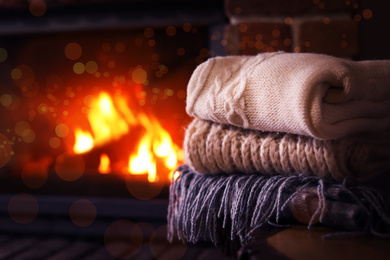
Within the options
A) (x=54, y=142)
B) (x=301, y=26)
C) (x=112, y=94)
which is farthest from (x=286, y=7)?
(x=54, y=142)

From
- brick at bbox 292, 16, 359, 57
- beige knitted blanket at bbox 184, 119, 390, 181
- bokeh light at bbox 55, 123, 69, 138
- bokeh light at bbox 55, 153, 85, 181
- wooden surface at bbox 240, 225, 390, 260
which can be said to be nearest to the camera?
wooden surface at bbox 240, 225, 390, 260

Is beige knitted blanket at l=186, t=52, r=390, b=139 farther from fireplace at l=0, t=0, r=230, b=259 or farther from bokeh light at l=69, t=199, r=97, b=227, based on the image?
bokeh light at l=69, t=199, r=97, b=227

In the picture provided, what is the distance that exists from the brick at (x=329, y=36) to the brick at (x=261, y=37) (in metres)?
0.03

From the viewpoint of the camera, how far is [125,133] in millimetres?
1335

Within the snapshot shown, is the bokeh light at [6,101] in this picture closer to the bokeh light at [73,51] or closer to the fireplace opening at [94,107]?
the fireplace opening at [94,107]

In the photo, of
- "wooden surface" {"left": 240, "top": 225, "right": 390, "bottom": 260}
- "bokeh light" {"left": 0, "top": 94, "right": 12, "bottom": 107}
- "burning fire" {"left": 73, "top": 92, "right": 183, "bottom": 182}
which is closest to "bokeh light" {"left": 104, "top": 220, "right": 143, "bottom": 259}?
"burning fire" {"left": 73, "top": 92, "right": 183, "bottom": 182}

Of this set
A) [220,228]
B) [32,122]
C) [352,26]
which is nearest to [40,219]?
[32,122]

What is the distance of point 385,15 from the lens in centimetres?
104

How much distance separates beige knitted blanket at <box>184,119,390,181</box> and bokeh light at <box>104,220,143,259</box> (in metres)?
0.70

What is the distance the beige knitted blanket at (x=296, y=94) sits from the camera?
42 cm

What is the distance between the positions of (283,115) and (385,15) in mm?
756

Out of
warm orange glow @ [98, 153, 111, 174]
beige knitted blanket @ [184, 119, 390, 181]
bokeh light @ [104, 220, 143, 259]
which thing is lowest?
bokeh light @ [104, 220, 143, 259]

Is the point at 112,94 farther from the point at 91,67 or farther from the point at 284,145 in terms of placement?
the point at 284,145

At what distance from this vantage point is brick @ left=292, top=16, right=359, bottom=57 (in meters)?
0.99
